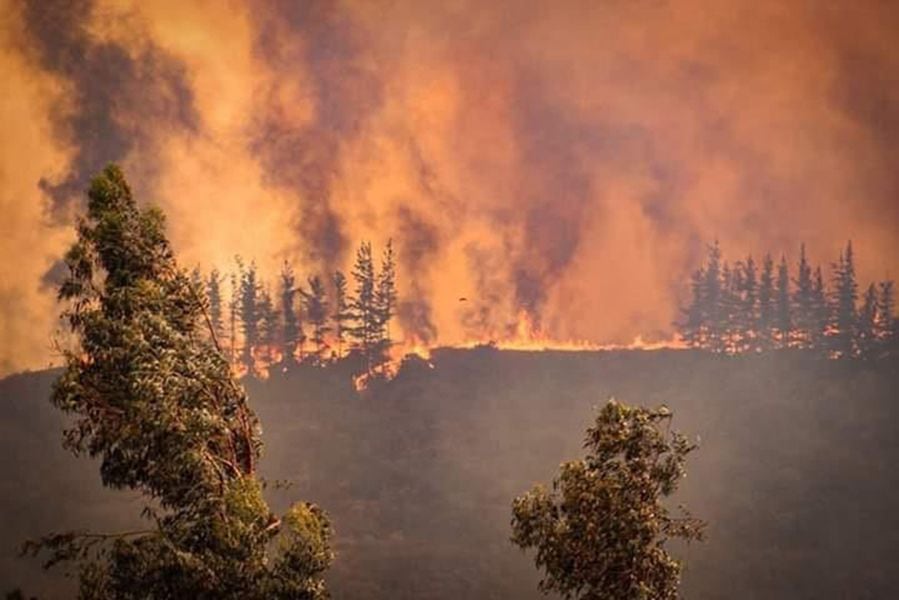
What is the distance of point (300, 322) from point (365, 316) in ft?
43.6

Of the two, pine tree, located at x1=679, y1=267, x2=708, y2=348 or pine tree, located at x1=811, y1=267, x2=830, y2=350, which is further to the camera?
pine tree, located at x1=679, y1=267, x2=708, y2=348

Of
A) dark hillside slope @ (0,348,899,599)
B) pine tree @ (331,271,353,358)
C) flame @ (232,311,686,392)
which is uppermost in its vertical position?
pine tree @ (331,271,353,358)

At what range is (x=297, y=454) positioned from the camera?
110m

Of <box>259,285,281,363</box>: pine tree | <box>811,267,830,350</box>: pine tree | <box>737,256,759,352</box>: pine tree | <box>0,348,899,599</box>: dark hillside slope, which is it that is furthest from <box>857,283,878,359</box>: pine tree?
<box>259,285,281,363</box>: pine tree

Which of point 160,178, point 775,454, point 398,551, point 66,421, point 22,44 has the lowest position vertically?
point 398,551

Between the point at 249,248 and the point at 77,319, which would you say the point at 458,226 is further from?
the point at 77,319

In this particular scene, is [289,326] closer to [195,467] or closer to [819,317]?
[819,317]

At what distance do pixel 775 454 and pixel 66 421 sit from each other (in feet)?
333

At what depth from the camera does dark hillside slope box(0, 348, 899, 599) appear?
80625 millimetres

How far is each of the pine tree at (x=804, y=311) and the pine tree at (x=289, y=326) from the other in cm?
9153

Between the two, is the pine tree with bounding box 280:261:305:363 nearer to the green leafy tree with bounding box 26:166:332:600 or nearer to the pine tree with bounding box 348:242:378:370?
the pine tree with bounding box 348:242:378:370

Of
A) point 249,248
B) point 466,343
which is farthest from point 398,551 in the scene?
point 249,248

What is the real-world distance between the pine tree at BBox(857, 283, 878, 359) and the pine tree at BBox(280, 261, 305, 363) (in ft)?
329

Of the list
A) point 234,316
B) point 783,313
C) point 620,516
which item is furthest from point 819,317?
point 620,516
